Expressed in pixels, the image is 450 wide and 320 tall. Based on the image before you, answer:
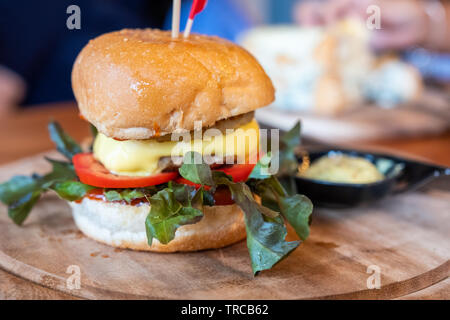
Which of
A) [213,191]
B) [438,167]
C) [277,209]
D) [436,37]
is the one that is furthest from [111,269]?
[436,37]

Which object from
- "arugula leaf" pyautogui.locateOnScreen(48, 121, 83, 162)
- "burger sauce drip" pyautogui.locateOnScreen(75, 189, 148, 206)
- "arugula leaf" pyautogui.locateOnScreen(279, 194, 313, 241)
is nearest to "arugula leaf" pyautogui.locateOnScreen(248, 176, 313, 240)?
"arugula leaf" pyautogui.locateOnScreen(279, 194, 313, 241)

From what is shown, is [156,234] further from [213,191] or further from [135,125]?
[135,125]

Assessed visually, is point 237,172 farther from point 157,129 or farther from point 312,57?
point 312,57

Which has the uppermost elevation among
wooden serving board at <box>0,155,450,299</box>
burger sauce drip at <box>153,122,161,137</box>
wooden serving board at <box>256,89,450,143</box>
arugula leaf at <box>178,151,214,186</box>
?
burger sauce drip at <box>153,122,161,137</box>

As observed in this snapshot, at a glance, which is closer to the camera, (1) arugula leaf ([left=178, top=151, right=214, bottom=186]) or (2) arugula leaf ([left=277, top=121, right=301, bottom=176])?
(1) arugula leaf ([left=178, top=151, right=214, bottom=186])

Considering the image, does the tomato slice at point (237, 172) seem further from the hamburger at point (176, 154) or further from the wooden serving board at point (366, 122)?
the wooden serving board at point (366, 122)

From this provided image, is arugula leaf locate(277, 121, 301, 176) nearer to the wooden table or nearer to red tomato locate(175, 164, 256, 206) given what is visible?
red tomato locate(175, 164, 256, 206)
